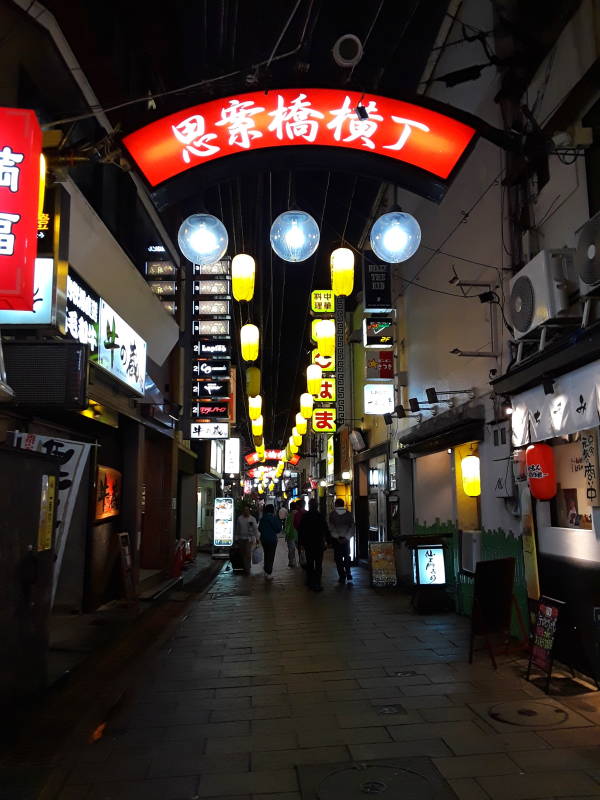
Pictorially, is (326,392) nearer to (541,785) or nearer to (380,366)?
(380,366)

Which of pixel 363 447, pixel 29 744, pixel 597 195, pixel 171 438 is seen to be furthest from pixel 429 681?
pixel 363 447

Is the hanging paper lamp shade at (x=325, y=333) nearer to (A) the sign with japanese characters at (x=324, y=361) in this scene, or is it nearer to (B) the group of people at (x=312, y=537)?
(A) the sign with japanese characters at (x=324, y=361)

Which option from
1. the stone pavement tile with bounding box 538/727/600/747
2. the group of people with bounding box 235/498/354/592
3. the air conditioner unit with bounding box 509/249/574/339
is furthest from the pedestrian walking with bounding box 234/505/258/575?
the stone pavement tile with bounding box 538/727/600/747

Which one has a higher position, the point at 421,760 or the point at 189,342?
the point at 189,342

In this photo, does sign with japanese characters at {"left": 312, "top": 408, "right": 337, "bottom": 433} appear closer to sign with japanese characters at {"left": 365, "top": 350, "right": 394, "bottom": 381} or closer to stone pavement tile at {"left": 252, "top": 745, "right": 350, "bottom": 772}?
sign with japanese characters at {"left": 365, "top": 350, "right": 394, "bottom": 381}

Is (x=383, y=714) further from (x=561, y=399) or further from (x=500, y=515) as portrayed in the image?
(x=500, y=515)

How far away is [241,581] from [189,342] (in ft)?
25.0

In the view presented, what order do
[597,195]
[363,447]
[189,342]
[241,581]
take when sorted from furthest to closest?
[363,447]
[189,342]
[241,581]
[597,195]

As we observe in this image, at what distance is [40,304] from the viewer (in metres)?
7.94

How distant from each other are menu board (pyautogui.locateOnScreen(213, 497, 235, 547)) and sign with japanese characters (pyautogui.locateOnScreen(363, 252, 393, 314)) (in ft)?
39.4

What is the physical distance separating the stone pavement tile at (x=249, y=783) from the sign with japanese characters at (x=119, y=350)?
6572 mm

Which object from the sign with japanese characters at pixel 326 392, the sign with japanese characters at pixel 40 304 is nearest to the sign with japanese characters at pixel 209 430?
the sign with japanese characters at pixel 326 392

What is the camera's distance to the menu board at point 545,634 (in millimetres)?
6734

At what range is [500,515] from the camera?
32.9 ft
